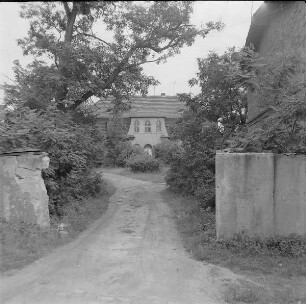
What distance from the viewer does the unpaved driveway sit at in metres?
5.04

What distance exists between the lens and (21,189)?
8.07 m

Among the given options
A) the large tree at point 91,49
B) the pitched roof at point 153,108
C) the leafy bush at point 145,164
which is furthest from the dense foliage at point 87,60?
the pitched roof at point 153,108

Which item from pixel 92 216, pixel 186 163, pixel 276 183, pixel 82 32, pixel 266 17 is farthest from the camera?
pixel 82 32

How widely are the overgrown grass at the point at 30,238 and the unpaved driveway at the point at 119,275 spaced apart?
0.25 m

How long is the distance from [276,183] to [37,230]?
201 inches

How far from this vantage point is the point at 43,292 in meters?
5.13

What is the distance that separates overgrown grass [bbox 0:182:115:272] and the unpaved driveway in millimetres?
251

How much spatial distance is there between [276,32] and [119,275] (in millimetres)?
10377

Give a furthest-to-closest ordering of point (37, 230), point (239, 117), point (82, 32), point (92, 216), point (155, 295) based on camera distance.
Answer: point (82, 32) < point (239, 117) < point (92, 216) < point (37, 230) < point (155, 295)

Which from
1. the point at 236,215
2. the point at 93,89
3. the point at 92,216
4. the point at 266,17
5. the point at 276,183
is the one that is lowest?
the point at 92,216

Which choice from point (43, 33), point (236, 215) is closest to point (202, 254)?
point (236, 215)

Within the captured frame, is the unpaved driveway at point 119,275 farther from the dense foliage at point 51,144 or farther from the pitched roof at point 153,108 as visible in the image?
the pitched roof at point 153,108

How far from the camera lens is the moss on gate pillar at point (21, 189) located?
802 cm

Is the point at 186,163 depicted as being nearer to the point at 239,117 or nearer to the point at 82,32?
the point at 239,117
